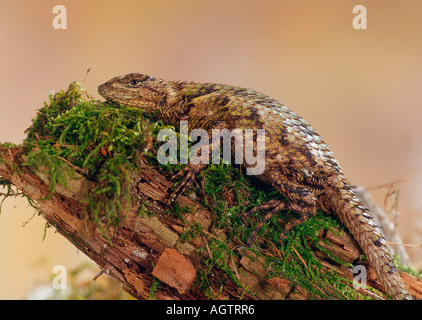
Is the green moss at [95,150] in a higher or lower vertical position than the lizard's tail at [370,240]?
higher

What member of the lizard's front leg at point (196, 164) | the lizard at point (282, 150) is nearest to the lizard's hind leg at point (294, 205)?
the lizard at point (282, 150)

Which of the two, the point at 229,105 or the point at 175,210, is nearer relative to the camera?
the point at 175,210

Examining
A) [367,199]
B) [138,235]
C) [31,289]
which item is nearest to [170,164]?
[138,235]

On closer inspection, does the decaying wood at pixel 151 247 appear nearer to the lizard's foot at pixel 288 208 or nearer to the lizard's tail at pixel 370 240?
the lizard's foot at pixel 288 208

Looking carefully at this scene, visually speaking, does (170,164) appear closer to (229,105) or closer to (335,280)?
(229,105)

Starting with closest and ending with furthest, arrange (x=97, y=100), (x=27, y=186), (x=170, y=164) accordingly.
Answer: (x=27, y=186) < (x=170, y=164) < (x=97, y=100)

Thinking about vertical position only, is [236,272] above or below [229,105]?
below

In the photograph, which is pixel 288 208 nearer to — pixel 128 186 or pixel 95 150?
pixel 128 186
